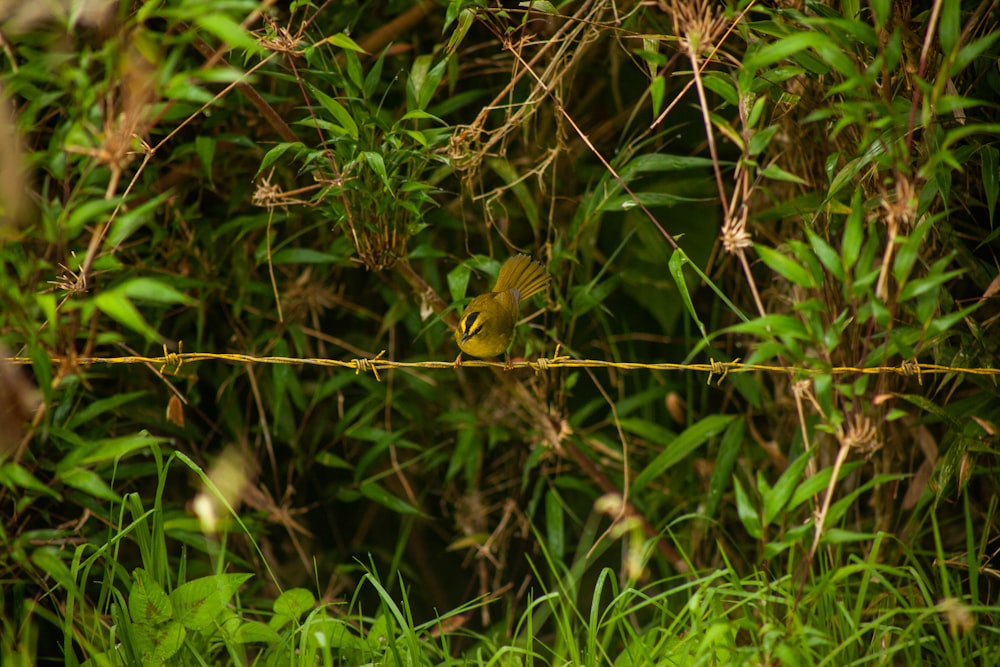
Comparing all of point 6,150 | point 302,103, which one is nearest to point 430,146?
point 302,103

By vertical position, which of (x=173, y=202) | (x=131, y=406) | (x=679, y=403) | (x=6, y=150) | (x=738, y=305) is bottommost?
(x=679, y=403)

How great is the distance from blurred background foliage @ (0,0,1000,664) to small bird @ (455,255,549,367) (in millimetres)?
75

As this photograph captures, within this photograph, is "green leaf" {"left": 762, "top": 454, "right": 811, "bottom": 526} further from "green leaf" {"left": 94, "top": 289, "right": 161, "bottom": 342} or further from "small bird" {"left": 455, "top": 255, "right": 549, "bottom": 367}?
"green leaf" {"left": 94, "top": 289, "right": 161, "bottom": 342}

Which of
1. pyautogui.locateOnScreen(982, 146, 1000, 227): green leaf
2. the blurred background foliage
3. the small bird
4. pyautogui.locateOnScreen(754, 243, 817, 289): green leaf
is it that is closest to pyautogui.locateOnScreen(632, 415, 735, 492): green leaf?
the blurred background foliage

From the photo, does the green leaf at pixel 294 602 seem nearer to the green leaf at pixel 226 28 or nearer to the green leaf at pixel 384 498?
the green leaf at pixel 384 498

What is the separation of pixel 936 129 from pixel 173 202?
1400 mm

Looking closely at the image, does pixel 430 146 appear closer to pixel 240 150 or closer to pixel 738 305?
pixel 240 150

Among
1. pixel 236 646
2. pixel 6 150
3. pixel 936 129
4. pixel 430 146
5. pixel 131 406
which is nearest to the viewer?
pixel 6 150

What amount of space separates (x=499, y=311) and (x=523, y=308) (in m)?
0.45

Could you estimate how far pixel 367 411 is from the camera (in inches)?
82.0

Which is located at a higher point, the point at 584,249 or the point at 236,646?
the point at 584,249

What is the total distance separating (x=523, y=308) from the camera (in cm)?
193

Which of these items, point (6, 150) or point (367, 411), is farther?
point (367, 411)

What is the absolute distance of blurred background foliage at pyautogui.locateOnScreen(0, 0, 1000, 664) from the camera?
3.40 feet
